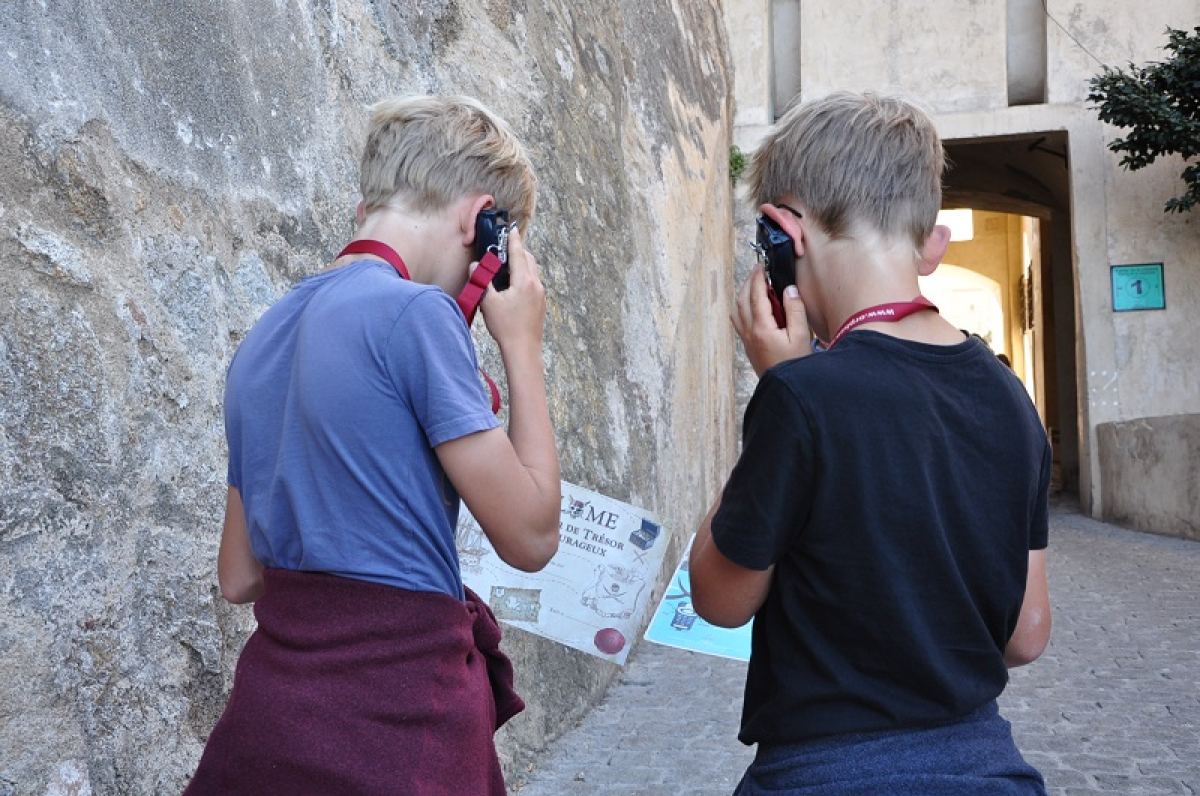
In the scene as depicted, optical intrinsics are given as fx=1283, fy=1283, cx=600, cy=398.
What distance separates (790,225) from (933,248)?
0.20m

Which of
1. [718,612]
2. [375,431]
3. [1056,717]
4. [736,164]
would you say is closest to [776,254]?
[718,612]

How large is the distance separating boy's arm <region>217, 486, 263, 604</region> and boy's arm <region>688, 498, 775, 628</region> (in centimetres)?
57

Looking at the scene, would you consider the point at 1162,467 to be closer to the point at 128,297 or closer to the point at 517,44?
the point at 517,44

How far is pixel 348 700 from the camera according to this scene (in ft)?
4.58

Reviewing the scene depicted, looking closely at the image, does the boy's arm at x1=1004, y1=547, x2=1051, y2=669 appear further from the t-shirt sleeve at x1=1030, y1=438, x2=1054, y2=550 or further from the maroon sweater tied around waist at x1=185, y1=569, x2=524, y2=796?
the maroon sweater tied around waist at x1=185, y1=569, x2=524, y2=796

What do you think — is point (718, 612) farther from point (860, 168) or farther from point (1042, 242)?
point (1042, 242)

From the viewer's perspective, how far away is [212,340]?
7.93 feet

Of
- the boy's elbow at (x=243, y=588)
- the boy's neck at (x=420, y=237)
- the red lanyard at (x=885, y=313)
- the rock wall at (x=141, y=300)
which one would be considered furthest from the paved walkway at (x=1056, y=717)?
the red lanyard at (x=885, y=313)

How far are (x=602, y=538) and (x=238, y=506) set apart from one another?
0.68m

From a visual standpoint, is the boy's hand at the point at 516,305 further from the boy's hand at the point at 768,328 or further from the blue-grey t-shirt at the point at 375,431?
the boy's hand at the point at 768,328

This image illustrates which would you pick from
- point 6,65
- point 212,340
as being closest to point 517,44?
point 212,340

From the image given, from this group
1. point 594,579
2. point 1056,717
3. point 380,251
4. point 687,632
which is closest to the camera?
point 380,251

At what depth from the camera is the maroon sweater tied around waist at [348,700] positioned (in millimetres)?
1393

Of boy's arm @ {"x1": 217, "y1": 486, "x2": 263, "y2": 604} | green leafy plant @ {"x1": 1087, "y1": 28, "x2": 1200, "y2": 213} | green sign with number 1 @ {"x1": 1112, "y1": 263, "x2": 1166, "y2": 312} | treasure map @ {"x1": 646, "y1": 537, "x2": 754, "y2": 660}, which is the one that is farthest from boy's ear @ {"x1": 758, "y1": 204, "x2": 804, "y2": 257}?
green sign with number 1 @ {"x1": 1112, "y1": 263, "x2": 1166, "y2": 312}
